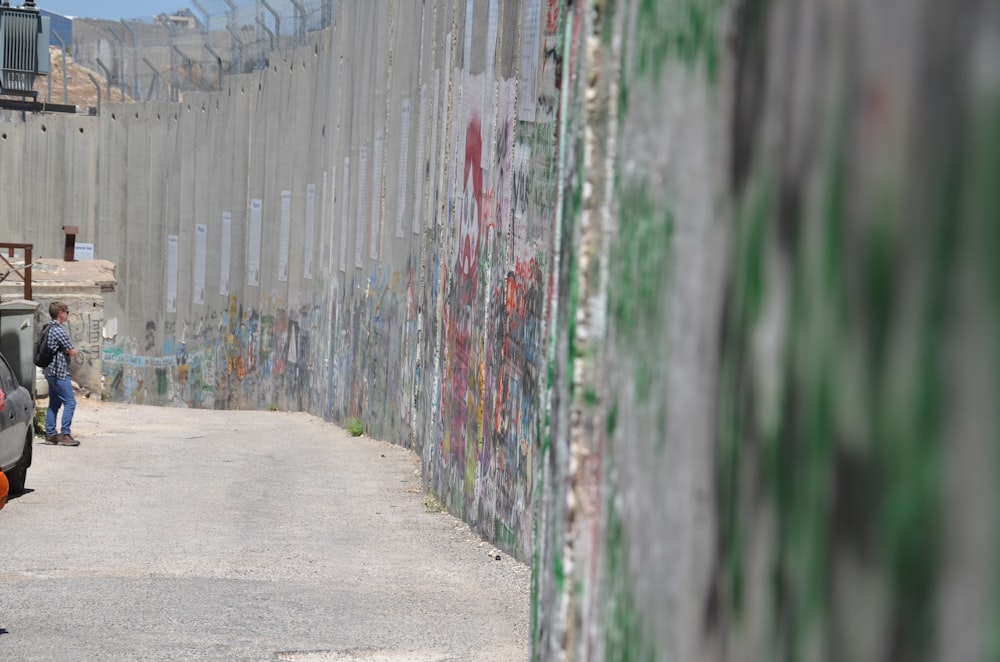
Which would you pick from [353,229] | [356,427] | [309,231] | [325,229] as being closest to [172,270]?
[309,231]

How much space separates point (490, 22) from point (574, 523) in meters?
8.21

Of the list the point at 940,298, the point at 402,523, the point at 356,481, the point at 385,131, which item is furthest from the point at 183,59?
the point at 940,298

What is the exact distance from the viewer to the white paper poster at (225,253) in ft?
98.0

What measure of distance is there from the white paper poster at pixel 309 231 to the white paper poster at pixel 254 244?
3003 mm

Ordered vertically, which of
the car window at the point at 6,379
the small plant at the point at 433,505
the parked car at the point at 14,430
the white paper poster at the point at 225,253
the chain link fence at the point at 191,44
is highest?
the chain link fence at the point at 191,44

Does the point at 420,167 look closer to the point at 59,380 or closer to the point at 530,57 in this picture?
the point at 59,380

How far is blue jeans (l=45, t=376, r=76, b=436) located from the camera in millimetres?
16219

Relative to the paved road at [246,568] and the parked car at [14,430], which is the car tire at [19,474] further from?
the paved road at [246,568]

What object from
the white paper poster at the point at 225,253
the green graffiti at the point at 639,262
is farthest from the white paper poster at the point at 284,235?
the green graffiti at the point at 639,262

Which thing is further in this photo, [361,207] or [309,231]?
[309,231]

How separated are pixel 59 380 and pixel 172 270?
1715 cm

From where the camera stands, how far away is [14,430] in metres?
12.0

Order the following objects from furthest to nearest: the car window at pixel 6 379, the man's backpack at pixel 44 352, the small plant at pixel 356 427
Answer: the small plant at pixel 356 427 < the man's backpack at pixel 44 352 < the car window at pixel 6 379

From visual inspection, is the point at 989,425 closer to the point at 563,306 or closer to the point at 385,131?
the point at 563,306
